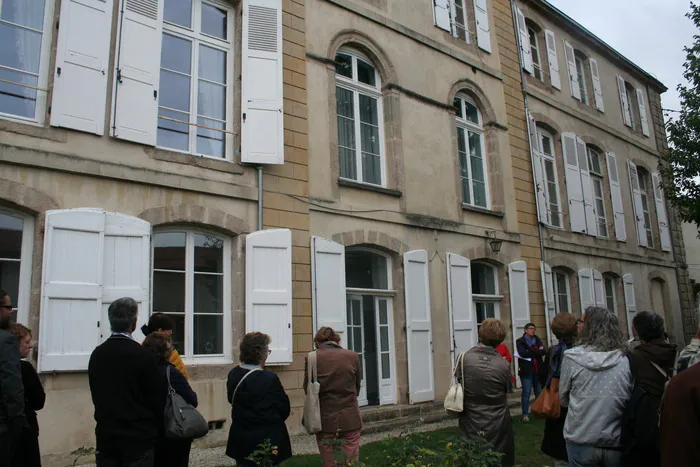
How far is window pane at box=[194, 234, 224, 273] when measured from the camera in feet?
24.7

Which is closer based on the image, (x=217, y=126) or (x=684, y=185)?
(x=217, y=126)

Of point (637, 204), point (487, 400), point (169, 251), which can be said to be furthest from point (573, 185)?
point (487, 400)

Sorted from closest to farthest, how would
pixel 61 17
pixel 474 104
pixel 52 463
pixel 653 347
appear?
pixel 653 347 → pixel 52 463 → pixel 61 17 → pixel 474 104

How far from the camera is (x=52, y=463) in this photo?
19.2 ft

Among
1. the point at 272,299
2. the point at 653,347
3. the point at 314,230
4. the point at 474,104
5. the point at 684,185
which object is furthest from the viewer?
the point at 684,185

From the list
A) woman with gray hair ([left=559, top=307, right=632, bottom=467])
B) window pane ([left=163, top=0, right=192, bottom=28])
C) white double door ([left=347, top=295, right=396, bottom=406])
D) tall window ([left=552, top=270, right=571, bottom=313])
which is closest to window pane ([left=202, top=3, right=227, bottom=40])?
window pane ([left=163, top=0, right=192, bottom=28])

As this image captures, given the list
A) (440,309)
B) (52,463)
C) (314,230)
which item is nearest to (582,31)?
(440,309)

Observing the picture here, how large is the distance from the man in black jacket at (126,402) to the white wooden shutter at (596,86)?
1509cm

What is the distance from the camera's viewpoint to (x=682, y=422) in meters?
1.60

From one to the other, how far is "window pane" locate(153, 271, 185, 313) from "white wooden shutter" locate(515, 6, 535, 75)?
963cm

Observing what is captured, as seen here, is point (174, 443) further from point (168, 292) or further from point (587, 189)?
point (587, 189)

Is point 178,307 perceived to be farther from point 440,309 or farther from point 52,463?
point 440,309

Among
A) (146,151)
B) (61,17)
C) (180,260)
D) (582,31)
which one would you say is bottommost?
(180,260)

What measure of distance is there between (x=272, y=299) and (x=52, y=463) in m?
2.97
